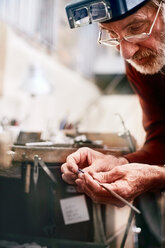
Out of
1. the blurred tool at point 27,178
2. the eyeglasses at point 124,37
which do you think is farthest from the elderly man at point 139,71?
the blurred tool at point 27,178

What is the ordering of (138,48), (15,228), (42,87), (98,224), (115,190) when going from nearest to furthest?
(115,190) < (138,48) < (15,228) < (98,224) < (42,87)

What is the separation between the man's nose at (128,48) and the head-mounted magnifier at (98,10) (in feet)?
0.30

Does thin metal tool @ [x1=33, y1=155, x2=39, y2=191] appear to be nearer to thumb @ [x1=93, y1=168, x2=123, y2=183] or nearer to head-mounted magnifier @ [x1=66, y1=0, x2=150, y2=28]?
thumb @ [x1=93, y1=168, x2=123, y2=183]

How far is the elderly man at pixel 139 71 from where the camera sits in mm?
716

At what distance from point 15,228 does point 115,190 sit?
0.41m

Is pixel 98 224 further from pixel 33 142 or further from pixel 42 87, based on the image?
pixel 42 87

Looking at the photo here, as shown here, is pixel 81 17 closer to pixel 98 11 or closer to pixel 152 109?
pixel 98 11

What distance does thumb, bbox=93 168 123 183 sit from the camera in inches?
28.1

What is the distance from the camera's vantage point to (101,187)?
0.70m

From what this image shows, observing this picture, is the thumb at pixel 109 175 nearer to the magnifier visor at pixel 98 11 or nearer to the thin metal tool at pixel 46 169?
the thin metal tool at pixel 46 169

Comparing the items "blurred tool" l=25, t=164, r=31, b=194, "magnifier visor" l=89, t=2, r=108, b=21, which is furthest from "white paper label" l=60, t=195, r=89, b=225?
"magnifier visor" l=89, t=2, r=108, b=21

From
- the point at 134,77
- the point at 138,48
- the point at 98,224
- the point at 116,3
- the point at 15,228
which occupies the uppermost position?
the point at 116,3

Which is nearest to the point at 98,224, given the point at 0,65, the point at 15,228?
the point at 15,228

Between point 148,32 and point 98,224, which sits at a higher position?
point 148,32
